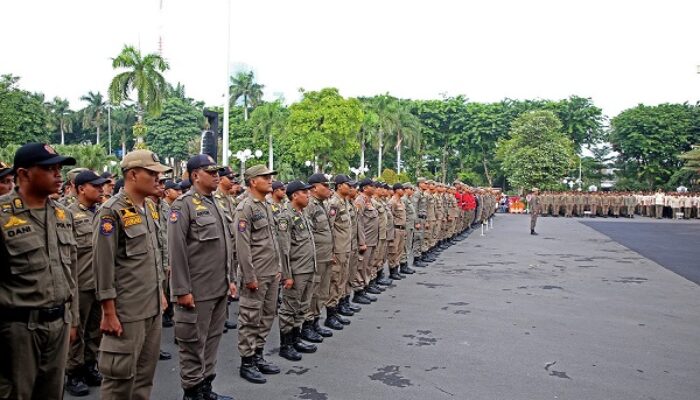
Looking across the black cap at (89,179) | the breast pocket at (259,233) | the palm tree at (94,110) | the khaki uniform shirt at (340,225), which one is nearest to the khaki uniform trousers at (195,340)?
the breast pocket at (259,233)

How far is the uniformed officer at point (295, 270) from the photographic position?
534 cm

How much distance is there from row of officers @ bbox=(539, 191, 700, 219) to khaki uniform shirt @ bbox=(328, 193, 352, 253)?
29031 mm

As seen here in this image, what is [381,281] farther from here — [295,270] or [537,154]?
[537,154]

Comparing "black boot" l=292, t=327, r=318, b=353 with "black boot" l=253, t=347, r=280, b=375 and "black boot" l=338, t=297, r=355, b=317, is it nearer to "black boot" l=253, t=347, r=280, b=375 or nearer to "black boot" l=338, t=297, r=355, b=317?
"black boot" l=253, t=347, r=280, b=375

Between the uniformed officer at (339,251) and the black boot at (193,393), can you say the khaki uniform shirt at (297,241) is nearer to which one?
the uniformed officer at (339,251)

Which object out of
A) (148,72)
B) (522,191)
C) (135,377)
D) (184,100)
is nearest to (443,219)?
(135,377)

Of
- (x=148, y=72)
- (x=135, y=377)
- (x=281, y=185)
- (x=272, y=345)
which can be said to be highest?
(x=148, y=72)

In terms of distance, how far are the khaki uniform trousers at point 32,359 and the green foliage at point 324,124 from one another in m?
31.2

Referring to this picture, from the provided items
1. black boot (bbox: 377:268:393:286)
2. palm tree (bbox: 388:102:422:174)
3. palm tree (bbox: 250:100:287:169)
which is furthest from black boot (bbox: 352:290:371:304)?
palm tree (bbox: 388:102:422:174)

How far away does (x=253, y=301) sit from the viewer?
15.6 feet

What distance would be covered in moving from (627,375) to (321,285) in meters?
3.21

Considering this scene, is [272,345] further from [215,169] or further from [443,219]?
[443,219]

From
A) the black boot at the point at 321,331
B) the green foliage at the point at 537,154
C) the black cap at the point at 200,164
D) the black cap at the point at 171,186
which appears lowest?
the black boot at the point at 321,331

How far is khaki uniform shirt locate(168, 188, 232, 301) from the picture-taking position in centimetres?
384
